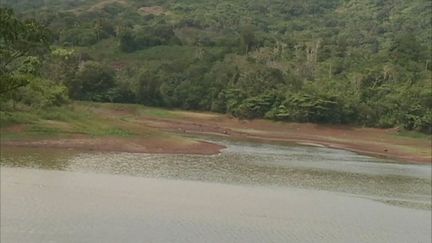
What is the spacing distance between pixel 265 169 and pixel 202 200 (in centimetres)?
1272

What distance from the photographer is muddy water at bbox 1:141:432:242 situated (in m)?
21.1

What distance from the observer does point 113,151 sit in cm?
4578

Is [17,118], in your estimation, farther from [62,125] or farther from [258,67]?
[258,67]

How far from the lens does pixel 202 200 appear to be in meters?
27.2

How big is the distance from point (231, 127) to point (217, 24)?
2688 inches

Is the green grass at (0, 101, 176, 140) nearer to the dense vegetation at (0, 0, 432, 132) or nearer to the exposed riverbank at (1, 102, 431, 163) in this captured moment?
the exposed riverbank at (1, 102, 431, 163)

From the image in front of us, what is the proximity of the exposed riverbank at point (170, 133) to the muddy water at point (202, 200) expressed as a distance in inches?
150

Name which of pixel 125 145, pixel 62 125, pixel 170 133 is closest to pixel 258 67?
pixel 170 133

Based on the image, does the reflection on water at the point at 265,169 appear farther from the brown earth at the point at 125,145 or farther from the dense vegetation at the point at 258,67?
the dense vegetation at the point at 258,67

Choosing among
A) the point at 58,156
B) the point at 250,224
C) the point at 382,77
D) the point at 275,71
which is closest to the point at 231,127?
the point at 275,71

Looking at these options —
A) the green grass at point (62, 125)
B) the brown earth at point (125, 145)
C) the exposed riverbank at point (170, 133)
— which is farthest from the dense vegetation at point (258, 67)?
the brown earth at point (125, 145)

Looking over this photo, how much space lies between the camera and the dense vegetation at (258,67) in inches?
3014

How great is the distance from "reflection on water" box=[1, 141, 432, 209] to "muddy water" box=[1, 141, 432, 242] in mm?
65

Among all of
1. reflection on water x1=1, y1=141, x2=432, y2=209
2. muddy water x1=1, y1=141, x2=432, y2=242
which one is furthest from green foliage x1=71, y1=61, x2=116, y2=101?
muddy water x1=1, y1=141, x2=432, y2=242
